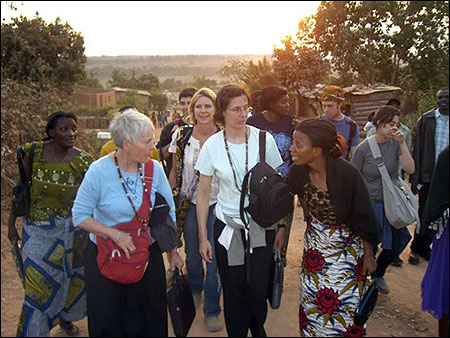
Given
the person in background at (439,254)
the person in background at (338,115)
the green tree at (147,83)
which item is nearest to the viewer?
the person in background at (439,254)

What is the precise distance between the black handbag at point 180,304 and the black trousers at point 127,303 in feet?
0.29

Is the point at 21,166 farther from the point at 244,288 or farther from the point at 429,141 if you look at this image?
the point at 429,141

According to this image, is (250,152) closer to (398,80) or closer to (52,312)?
(52,312)

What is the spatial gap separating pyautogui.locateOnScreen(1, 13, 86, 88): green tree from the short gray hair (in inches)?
488

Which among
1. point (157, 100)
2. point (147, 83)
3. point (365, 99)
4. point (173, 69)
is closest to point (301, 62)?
point (365, 99)

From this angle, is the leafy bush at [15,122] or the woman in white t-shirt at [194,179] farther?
the leafy bush at [15,122]

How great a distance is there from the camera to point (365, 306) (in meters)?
2.79

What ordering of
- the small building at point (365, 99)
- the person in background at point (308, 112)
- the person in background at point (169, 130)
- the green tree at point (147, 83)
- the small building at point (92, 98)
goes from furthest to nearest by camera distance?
the green tree at point (147, 83) < the small building at point (92, 98) < the person in background at point (308, 112) < the small building at point (365, 99) < the person in background at point (169, 130)

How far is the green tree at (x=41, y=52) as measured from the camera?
14.6 m

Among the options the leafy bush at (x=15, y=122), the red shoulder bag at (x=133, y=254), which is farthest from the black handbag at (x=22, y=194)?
the leafy bush at (x=15, y=122)

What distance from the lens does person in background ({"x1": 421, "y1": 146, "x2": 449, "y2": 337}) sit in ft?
7.28

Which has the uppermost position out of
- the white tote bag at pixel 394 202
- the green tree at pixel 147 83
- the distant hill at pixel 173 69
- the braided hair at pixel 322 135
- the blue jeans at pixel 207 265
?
the distant hill at pixel 173 69

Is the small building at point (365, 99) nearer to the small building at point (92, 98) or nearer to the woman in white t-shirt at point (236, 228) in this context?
the woman in white t-shirt at point (236, 228)

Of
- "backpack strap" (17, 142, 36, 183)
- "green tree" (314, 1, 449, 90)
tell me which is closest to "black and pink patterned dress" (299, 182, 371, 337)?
"backpack strap" (17, 142, 36, 183)
